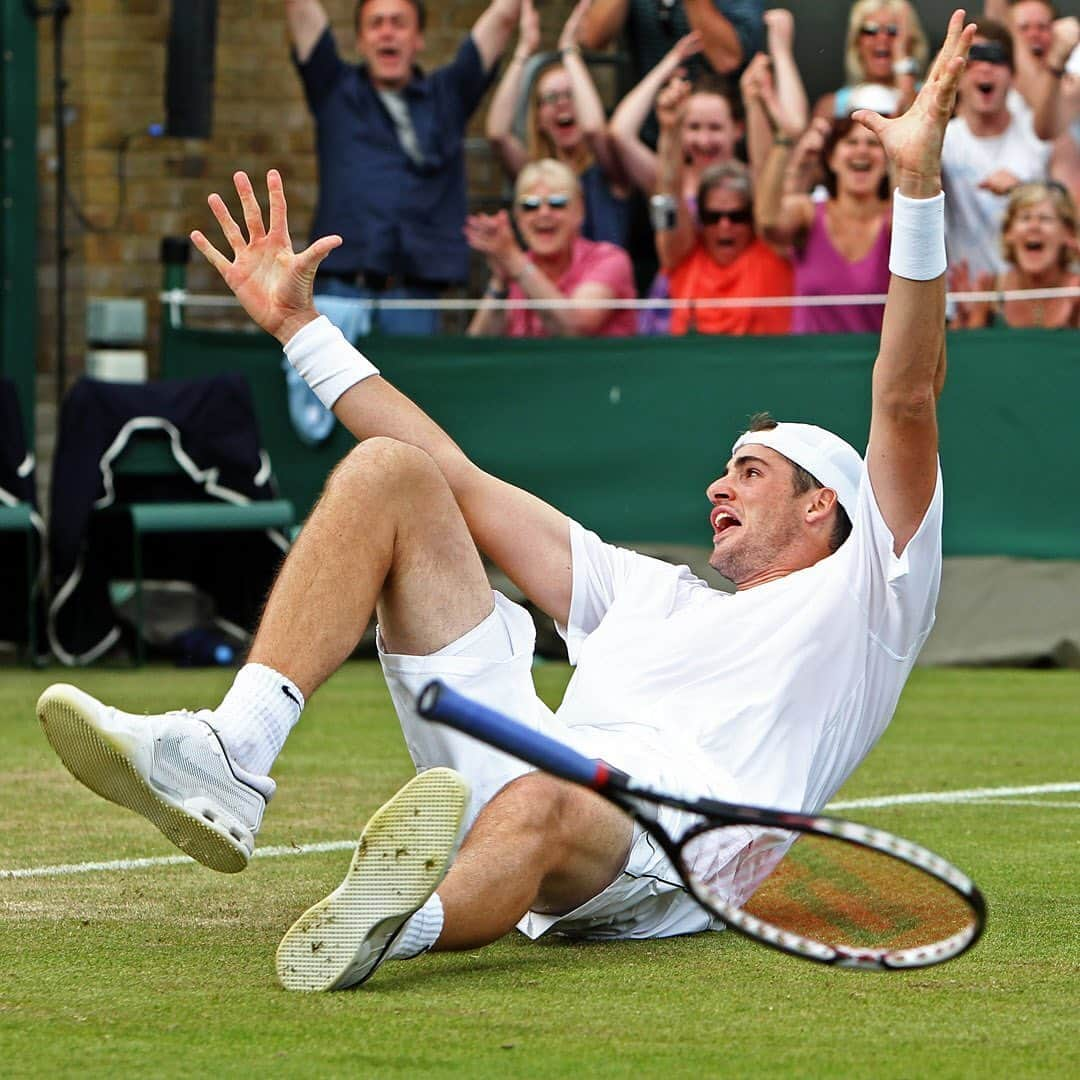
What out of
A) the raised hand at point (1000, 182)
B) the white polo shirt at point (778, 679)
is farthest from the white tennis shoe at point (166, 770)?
the raised hand at point (1000, 182)

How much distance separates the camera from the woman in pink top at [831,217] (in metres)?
10.6

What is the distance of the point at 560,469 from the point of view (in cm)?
1142

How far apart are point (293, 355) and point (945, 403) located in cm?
653

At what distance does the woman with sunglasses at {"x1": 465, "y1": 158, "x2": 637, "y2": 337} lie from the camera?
11133 millimetres

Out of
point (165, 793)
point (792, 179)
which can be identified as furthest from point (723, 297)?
point (165, 793)

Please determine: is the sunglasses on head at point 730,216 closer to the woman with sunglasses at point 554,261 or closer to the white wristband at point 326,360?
the woman with sunglasses at point 554,261

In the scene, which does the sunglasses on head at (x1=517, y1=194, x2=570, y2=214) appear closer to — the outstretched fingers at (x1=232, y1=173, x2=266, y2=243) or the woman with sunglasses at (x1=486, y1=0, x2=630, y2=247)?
the woman with sunglasses at (x1=486, y1=0, x2=630, y2=247)

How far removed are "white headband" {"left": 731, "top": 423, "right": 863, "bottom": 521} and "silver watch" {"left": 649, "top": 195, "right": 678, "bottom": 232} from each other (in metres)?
6.34

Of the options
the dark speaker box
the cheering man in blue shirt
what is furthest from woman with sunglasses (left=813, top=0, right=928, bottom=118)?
the dark speaker box

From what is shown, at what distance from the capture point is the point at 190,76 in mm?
12812

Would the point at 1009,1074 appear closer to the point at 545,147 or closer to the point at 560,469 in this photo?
the point at 560,469

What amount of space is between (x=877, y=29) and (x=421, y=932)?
318 inches

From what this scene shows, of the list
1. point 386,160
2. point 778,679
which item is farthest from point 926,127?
point 386,160

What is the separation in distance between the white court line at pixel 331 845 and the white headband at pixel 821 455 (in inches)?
61.0
